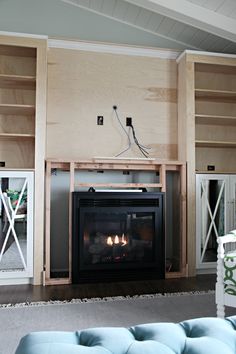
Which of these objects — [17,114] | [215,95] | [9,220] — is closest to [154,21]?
[215,95]

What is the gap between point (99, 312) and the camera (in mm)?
2326

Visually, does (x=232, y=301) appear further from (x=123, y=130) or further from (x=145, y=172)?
(x=123, y=130)

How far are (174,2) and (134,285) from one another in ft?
9.04

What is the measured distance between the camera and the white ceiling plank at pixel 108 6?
10.7ft

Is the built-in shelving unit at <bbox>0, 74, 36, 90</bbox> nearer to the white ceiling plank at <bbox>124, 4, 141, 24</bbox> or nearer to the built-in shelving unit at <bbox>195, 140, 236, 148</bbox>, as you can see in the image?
the white ceiling plank at <bbox>124, 4, 141, 24</bbox>

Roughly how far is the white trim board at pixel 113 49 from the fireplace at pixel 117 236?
67.1 inches

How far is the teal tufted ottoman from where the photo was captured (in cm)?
93

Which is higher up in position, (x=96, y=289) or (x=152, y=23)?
(x=152, y=23)

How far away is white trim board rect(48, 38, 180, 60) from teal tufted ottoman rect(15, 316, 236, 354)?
3.18 m

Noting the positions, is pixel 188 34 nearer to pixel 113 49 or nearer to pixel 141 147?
pixel 113 49

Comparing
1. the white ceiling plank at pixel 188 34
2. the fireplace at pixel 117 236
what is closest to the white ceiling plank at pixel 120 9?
the white ceiling plank at pixel 188 34

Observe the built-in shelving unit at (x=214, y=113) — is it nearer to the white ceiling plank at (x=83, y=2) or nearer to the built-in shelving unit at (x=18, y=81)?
the white ceiling plank at (x=83, y=2)

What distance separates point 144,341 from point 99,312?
4.73 feet

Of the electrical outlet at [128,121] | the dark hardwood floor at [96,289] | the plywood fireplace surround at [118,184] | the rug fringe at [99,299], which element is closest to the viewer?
the rug fringe at [99,299]
